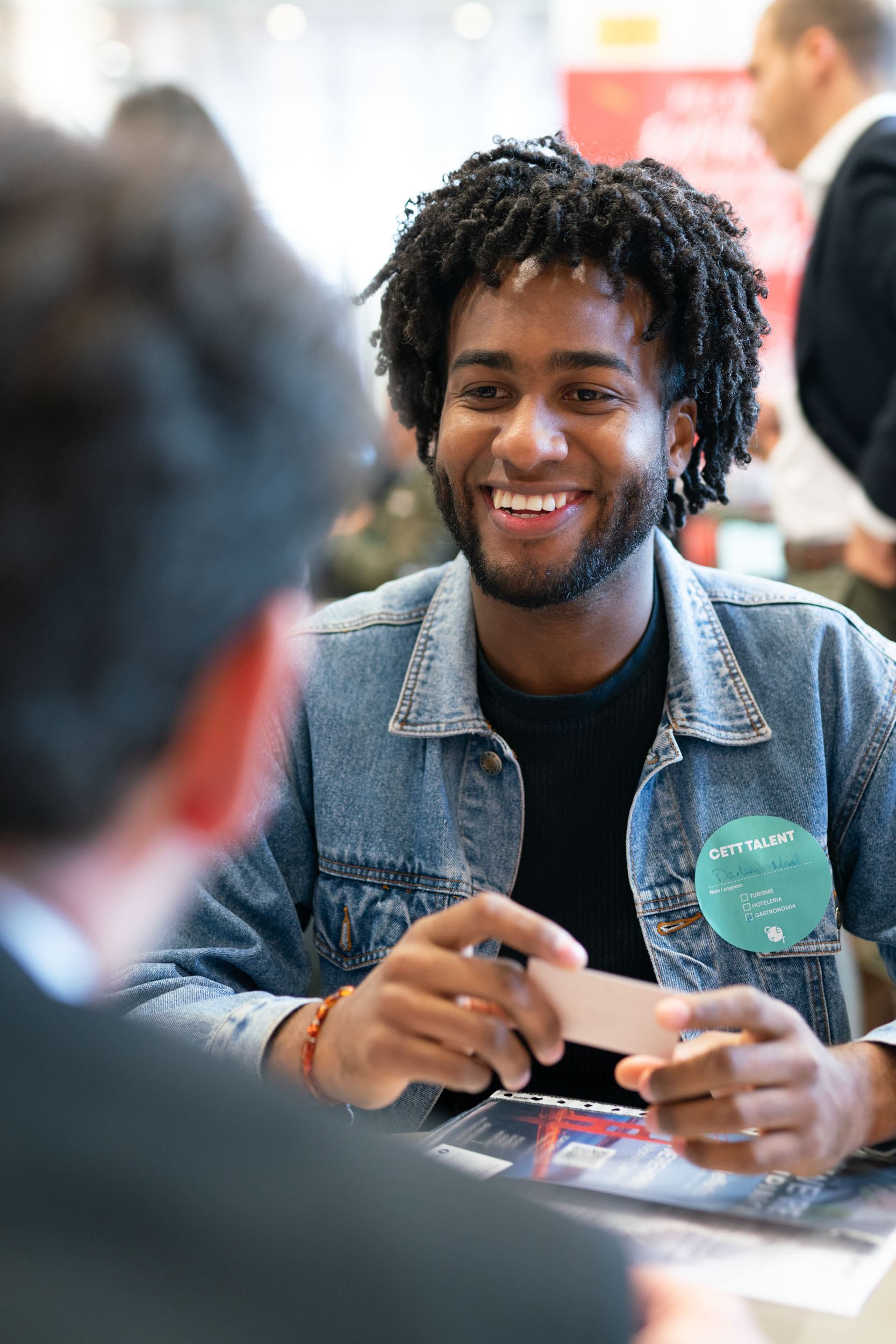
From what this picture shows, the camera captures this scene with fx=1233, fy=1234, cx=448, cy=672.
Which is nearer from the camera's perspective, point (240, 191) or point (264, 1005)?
point (240, 191)

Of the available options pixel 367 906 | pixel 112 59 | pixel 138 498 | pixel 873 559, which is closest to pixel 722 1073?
pixel 367 906

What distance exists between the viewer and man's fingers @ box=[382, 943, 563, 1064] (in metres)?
0.86

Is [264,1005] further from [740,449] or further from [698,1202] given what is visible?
[740,449]

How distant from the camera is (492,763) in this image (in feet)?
4.36

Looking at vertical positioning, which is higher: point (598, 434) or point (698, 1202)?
point (598, 434)

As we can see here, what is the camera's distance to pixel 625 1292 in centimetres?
41

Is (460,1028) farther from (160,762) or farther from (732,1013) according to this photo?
(160,762)

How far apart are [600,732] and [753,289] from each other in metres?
0.56

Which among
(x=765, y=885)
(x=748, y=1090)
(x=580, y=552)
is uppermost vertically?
(x=580, y=552)

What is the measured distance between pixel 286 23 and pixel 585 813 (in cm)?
509

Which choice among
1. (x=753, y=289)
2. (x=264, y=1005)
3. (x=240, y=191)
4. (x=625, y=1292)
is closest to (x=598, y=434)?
(x=753, y=289)

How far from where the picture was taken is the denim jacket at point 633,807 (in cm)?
125

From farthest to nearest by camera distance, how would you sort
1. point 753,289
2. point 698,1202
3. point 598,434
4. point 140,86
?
1. point 140,86
2. point 753,289
3. point 598,434
4. point 698,1202

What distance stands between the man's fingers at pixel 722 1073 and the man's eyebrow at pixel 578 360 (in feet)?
2.34
